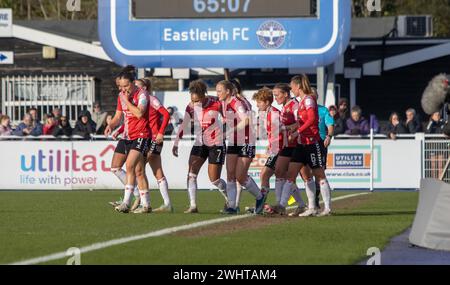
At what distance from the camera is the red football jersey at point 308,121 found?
17.9 m

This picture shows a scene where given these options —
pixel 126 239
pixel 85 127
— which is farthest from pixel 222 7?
pixel 126 239

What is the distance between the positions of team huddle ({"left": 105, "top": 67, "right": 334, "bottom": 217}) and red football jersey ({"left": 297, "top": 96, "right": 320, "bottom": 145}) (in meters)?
0.01

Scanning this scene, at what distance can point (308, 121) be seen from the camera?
1792cm

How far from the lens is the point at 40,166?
2952 centimetres

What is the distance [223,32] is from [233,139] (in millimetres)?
11570

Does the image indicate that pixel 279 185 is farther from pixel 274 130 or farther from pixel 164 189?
pixel 164 189

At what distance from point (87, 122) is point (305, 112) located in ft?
43.3

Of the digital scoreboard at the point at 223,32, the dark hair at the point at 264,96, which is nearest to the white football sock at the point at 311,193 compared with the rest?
the dark hair at the point at 264,96

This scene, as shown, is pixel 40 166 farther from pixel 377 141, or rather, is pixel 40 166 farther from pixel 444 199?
pixel 444 199

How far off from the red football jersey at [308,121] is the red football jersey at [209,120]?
123cm

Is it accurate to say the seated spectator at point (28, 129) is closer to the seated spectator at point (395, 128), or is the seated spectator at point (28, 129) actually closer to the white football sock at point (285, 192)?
the seated spectator at point (395, 128)
